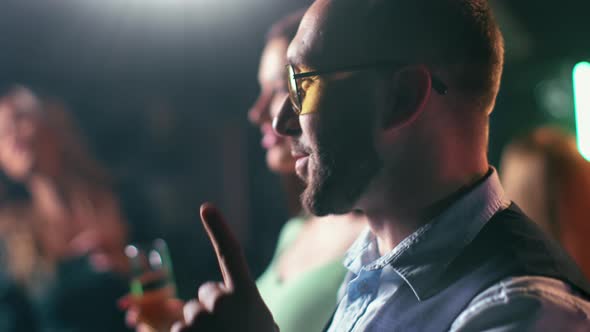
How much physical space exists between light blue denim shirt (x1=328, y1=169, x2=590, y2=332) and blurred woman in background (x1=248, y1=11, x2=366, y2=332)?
0.12m

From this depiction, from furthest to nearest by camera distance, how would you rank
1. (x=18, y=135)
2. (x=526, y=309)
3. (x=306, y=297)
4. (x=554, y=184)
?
(x=18, y=135), (x=554, y=184), (x=306, y=297), (x=526, y=309)

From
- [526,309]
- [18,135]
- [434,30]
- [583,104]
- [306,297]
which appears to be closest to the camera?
[526,309]

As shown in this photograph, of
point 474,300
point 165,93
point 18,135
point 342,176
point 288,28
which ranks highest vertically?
point 288,28

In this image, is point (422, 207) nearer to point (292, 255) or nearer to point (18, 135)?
point (292, 255)

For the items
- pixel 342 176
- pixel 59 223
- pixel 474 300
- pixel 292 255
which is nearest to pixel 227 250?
pixel 342 176

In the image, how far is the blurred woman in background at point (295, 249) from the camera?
0.91 m

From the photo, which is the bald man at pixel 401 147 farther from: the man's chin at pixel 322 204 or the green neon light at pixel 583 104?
the green neon light at pixel 583 104

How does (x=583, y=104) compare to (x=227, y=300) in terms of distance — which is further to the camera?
(x=583, y=104)

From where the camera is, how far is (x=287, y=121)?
0.74 m

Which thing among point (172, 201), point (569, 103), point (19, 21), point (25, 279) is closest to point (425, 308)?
point (569, 103)

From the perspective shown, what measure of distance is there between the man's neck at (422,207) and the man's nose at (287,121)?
5.9 inches

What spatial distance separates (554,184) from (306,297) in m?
0.52

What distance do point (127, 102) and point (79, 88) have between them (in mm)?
221

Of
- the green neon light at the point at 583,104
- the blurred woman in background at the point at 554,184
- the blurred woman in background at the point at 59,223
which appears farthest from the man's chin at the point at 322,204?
the blurred woman in background at the point at 59,223
